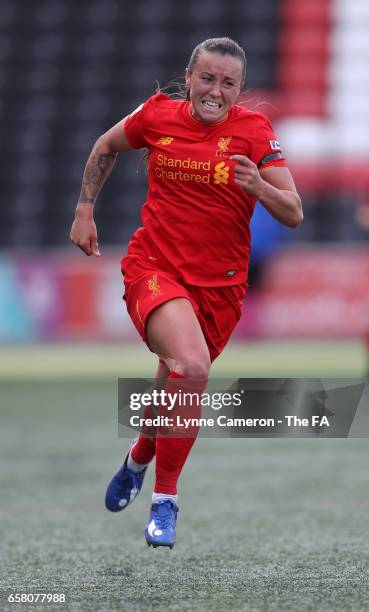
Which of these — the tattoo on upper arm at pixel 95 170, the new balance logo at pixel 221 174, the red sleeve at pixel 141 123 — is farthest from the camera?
the tattoo on upper arm at pixel 95 170

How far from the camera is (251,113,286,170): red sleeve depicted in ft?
14.3

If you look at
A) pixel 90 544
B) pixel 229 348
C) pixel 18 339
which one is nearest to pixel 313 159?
pixel 229 348

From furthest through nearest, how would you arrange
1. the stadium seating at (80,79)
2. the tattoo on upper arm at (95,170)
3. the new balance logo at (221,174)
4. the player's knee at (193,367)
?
the stadium seating at (80,79)
the tattoo on upper arm at (95,170)
the new balance logo at (221,174)
the player's knee at (193,367)

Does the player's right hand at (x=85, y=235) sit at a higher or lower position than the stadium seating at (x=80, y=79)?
higher

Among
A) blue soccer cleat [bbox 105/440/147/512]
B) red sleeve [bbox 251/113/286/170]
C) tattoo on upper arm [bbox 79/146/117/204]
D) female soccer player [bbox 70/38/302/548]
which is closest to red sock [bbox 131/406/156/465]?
blue soccer cleat [bbox 105/440/147/512]

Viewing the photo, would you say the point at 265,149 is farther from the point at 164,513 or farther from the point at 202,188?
the point at 164,513

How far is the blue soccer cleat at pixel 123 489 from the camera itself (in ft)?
16.6

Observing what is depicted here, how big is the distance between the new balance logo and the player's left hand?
1.26 ft

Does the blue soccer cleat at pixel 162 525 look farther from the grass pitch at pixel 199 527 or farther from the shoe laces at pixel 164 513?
the grass pitch at pixel 199 527

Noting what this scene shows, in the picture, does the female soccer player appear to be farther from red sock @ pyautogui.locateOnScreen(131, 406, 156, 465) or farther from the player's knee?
red sock @ pyautogui.locateOnScreen(131, 406, 156, 465)

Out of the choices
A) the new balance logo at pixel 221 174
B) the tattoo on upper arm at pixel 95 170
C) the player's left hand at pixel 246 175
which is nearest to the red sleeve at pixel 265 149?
the new balance logo at pixel 221 174

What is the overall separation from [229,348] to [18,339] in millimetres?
3018

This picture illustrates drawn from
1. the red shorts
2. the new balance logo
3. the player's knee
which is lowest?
the player's knee

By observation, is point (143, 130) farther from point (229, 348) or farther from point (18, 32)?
point (18, 32)
